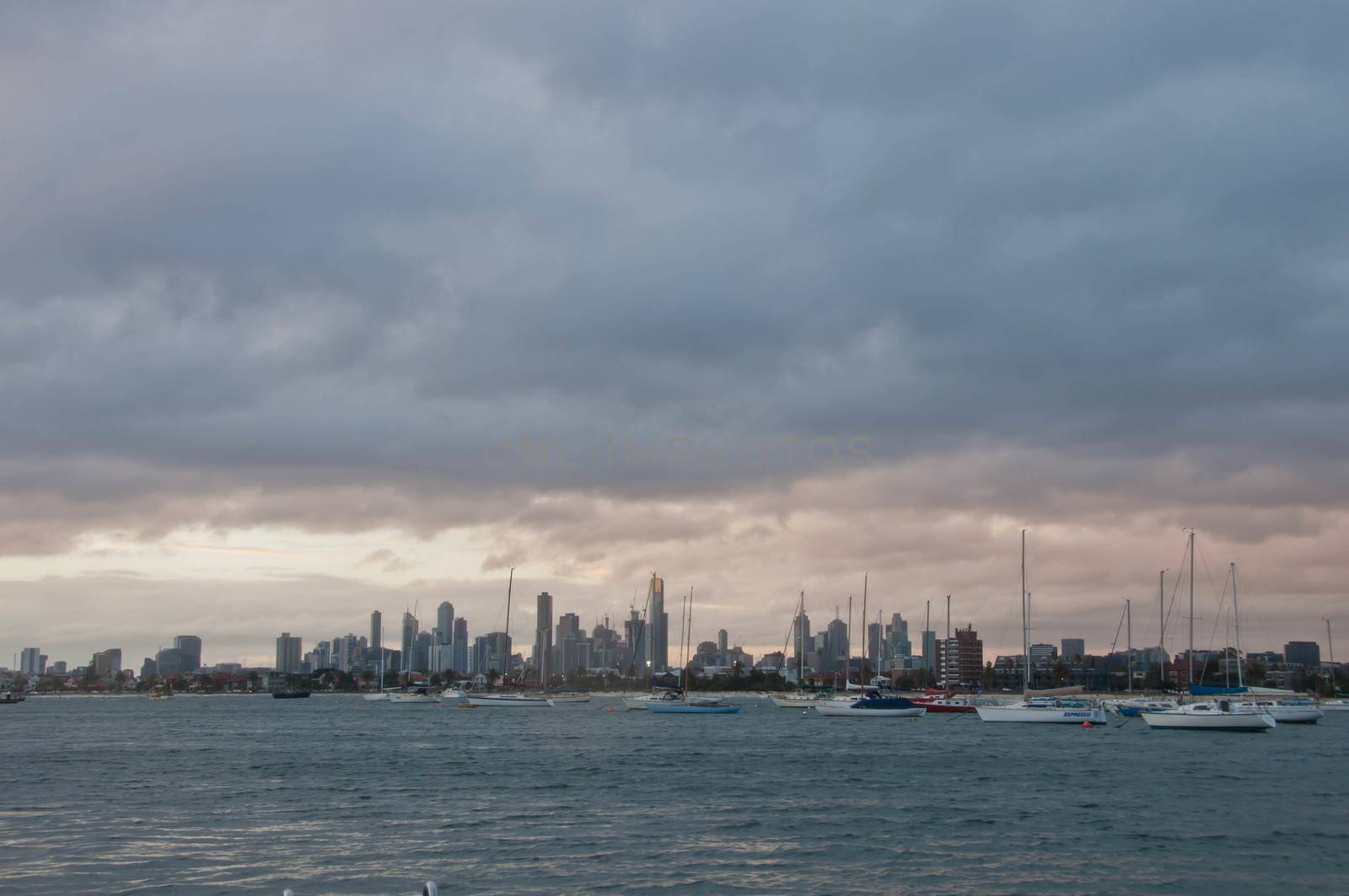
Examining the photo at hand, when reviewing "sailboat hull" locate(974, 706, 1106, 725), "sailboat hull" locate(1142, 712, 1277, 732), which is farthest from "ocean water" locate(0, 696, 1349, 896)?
"sailboat hull" locate(974, 706, 1106, 725)

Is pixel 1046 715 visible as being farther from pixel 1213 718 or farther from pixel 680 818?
pixel 680 818

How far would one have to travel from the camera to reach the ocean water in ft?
123

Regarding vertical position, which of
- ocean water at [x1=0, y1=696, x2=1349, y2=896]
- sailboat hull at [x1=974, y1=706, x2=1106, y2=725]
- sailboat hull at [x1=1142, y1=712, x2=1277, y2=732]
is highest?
ocean water at [x1=0, y1=696, x2=1349, y2=896]

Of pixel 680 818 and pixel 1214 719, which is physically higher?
pixel 680 818

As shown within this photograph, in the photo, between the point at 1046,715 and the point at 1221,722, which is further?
the point at 1046,715

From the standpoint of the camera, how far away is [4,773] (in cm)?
7662

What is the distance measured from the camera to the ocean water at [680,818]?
37531mm

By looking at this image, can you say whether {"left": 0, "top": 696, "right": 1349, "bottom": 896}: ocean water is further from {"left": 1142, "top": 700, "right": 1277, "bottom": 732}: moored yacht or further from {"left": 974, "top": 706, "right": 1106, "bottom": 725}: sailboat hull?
{"left": 974, "top": 706, "right": 1106, "bottom": 725}: sailboat hull

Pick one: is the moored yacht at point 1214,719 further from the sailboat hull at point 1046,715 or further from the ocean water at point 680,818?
the ocean water at point 680,818

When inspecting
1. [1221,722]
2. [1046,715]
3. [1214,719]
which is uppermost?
[1214,719]

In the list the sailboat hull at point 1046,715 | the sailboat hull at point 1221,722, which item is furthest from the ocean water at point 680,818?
the sailboat hull at point 1046,715

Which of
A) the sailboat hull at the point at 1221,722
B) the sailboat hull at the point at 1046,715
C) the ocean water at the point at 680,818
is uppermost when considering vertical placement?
the ocean water at the point at 680,818

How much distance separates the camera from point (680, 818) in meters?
51.2

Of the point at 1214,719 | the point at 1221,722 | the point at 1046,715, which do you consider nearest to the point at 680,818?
the point at 1214,719
